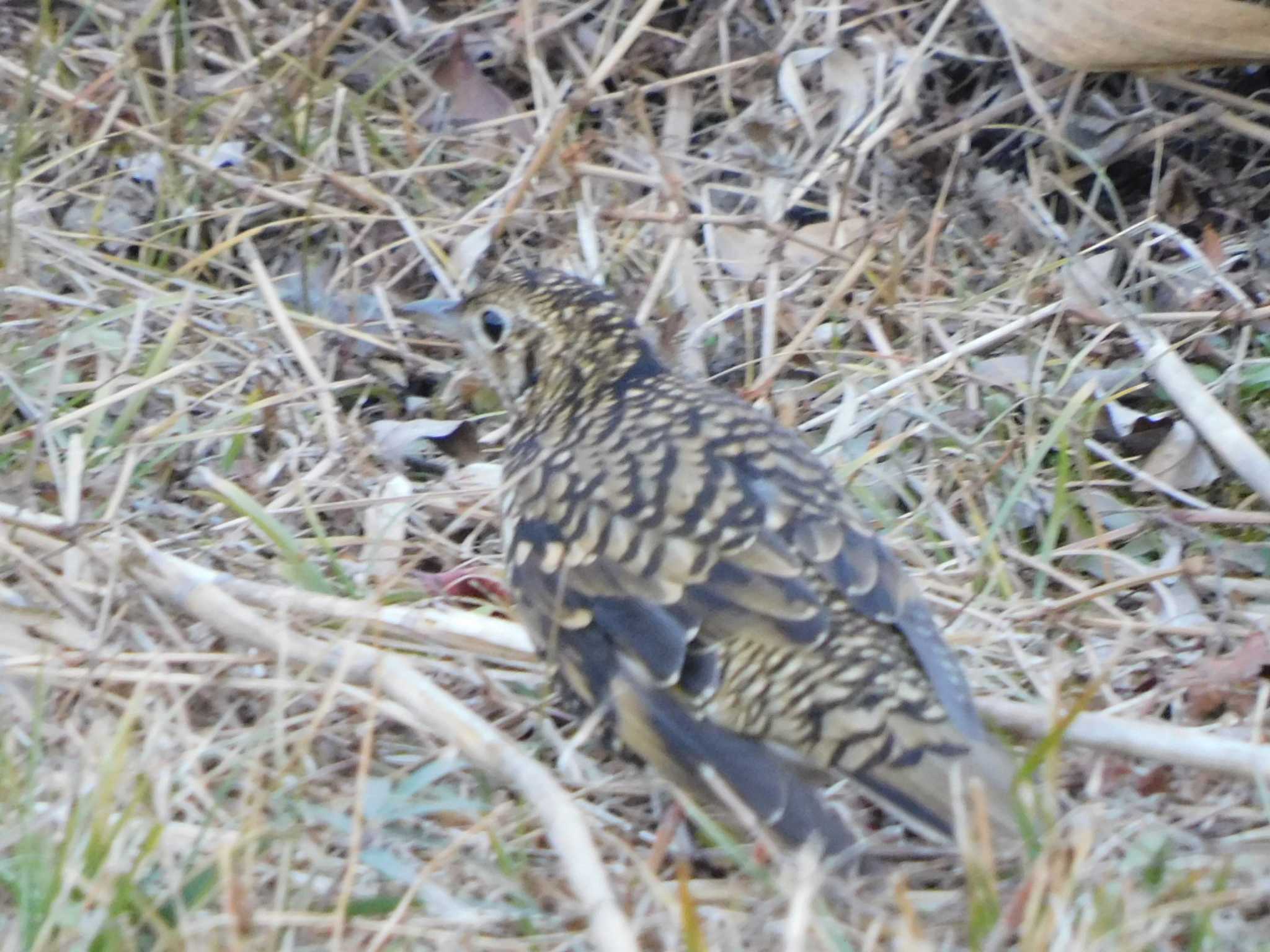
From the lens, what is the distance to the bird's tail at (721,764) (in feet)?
8.82

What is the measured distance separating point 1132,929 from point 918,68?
326 centimetres

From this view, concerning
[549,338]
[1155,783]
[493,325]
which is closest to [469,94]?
[493,325]

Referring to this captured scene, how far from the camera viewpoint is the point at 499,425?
14.9ft

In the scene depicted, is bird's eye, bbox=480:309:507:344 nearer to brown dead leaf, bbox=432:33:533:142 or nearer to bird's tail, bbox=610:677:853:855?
bird's tail, bbox=610:677:853:855

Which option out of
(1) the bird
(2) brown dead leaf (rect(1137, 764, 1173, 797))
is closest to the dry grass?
(2) brown dead leaf (rect(1137, 764, 1173, 797))

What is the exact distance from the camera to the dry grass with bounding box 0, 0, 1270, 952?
2.69m

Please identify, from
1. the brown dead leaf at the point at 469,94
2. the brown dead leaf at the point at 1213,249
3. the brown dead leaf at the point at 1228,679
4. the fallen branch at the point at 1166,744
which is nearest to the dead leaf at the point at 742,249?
the brown dead leaf at the point at 469,94

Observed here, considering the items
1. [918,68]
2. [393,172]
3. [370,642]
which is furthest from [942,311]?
[370,642]

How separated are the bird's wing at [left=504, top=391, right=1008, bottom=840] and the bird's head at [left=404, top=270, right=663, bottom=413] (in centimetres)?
31

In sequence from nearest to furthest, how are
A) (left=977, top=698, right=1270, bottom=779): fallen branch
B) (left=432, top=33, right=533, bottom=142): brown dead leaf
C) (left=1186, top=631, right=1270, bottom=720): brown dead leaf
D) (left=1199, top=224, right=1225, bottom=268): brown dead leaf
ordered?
(left=977, top=698, right=1270, bottom=779): fallen branch → (left=1186, top=631, right=1270, bottom=720): brown dead leaf → (left=1199, top=224, right=1225, bottom=268): brown dead leaf → (left=432, top=33, right=533, bottom=142): brown dead leaf

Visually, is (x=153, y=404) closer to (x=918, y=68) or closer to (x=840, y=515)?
(x=840, y=515)

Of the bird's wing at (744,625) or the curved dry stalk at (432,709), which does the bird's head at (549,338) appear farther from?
the curved dry stalk at (432,709)

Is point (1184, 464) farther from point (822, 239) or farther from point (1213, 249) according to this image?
point (822, 239)

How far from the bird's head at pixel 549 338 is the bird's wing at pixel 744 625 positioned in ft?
1.01
